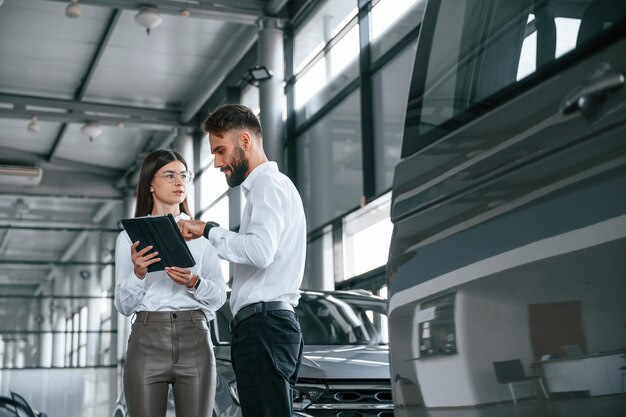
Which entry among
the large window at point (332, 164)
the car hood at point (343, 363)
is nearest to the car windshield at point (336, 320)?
the car hood at point (343, 363)

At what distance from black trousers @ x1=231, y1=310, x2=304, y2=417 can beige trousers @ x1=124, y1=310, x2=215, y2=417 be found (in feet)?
1.33

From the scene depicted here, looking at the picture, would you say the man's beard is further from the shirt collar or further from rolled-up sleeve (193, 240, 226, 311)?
rolled-up sleeve (193, 240, 226, 311)

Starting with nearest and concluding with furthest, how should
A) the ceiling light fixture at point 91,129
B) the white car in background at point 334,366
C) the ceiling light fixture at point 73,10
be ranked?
the white car in background at point 334,366 → the ceiling light fixture at point 73,10 → the ceiling light fixture at point 91,129

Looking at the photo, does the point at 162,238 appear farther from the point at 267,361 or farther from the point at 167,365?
the point at 267,361

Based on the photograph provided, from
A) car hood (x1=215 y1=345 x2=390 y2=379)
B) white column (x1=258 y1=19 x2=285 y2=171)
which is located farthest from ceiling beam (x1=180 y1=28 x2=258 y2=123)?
car hood (x1=215 y1=345 x2=390 y2=379)

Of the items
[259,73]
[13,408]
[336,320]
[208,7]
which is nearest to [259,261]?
[336,320]

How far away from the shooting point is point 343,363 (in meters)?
3.98

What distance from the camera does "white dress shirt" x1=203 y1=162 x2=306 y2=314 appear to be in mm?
2230

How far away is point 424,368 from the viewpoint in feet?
4.79

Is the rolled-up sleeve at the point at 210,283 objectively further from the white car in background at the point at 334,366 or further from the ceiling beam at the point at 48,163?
the ceiling beam at the point at 48,163

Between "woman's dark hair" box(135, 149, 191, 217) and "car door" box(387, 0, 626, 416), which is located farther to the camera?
"woman's dark hair" box(135, 149, 191, 217)

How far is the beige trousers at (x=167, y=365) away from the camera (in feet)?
8.55

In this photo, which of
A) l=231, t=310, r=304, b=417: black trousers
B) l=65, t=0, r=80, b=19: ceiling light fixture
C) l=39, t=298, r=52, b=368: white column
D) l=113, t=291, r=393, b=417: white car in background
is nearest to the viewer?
l=231, t=310, r=304, b=417: black trousers

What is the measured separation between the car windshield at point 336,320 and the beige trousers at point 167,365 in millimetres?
1904
